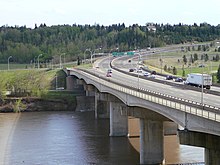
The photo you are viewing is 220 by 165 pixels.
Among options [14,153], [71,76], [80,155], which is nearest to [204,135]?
[80,155]

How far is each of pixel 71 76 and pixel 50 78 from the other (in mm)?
13061

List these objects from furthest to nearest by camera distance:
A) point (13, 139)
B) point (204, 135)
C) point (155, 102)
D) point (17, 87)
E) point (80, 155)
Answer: point (17, 87)
point (13, 139)
point (80, 155)
point (155, 102)
point (204, 135)

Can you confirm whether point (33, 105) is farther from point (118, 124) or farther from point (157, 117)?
point (157, 117)

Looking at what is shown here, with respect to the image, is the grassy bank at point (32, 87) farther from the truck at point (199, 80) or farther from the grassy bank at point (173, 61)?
the truck at point (199, 80)

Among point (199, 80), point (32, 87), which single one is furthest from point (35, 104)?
point (199, 80)

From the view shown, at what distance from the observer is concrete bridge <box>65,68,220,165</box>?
124 ft

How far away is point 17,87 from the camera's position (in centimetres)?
12788

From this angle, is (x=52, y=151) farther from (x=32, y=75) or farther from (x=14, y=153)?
(x=32, y=75)

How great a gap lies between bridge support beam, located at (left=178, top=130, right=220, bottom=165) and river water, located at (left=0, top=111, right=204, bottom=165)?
14.8 metres

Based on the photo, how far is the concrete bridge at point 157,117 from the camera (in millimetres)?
37912

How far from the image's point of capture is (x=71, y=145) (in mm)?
67125

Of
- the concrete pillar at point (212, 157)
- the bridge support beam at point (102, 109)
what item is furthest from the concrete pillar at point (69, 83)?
the concrete pillar at point (212, 157)

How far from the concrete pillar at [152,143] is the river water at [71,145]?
1202 mm

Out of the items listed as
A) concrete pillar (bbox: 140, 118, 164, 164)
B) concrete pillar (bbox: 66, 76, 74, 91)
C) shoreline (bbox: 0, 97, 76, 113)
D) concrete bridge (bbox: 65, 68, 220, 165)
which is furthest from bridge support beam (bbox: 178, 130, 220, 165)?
concrete pillar (bbox: 66, 76, 74, 91)
